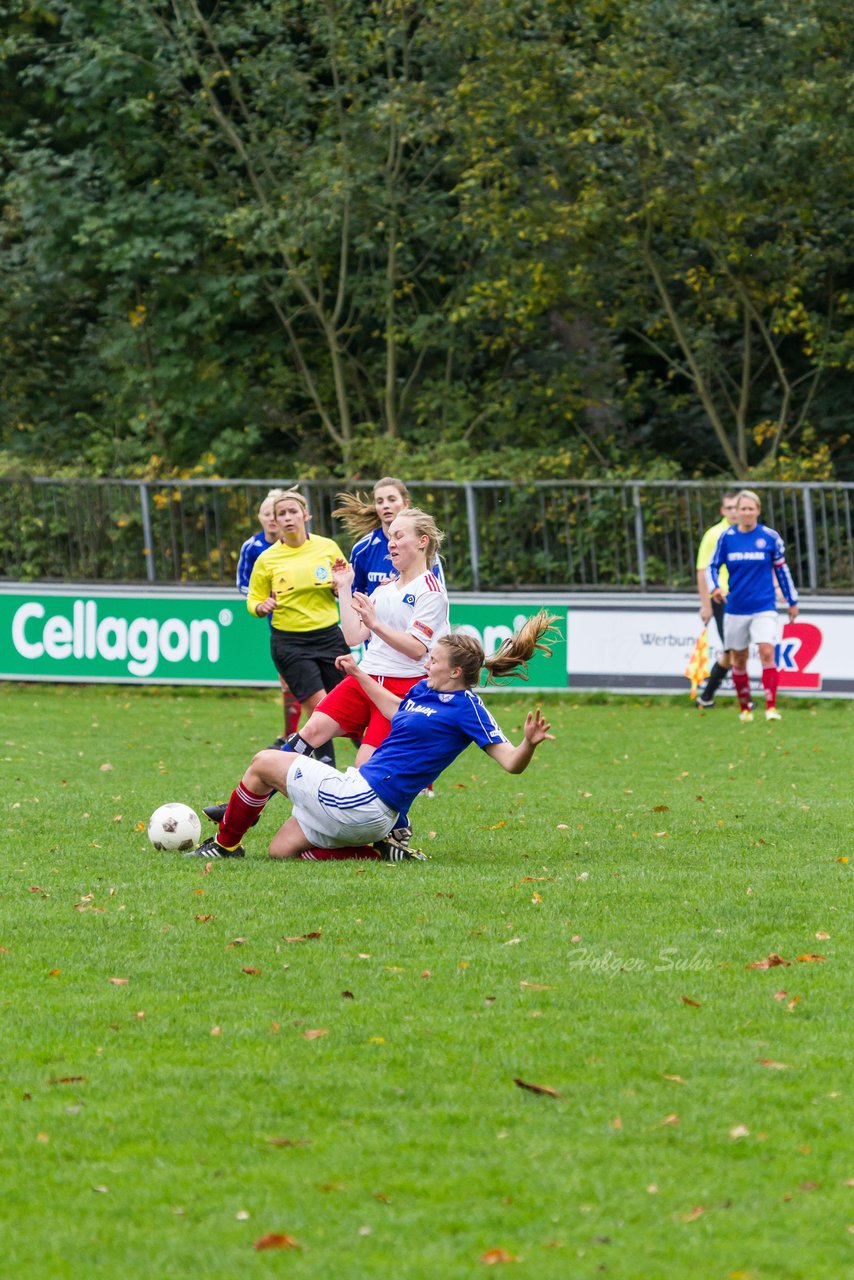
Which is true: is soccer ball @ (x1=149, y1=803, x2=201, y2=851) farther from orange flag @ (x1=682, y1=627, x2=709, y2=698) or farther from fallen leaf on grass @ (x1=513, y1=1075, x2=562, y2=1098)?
orange flag @ (x1=682, y1=627, x2=709, y2=698)

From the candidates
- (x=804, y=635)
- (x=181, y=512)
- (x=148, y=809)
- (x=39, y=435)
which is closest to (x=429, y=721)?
(x=148, y=809)

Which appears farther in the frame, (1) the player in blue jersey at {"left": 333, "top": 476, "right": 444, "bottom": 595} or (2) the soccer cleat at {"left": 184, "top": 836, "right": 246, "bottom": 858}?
(1) the player in blue jersey at {"left": 333, "top": 476, "right": 444, "bottom": 595}

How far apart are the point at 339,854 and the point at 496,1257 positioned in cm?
493

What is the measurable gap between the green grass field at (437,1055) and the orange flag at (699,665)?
894cm

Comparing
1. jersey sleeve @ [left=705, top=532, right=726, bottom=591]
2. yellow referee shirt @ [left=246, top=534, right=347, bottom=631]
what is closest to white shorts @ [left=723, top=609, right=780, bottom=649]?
jersey sleeve @ [left=705, top=532, right=726, bottom=591]

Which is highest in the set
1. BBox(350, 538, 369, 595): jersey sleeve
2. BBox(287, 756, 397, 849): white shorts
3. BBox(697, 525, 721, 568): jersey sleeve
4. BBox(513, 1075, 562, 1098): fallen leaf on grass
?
BBox(350, 538, 369, 595): jersey sleeve

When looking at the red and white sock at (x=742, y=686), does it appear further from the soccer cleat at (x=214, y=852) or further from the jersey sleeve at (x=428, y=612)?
the soccer cleat at (x=214, y=852)

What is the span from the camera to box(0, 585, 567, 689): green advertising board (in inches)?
781

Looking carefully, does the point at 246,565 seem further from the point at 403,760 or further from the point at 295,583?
the point at 403,760

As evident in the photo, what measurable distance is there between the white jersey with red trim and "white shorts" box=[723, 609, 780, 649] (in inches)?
298

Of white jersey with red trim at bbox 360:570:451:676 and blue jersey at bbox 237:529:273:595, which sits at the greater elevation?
blue jersey at bbox 237:529:273:595

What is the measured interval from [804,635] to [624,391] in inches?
297

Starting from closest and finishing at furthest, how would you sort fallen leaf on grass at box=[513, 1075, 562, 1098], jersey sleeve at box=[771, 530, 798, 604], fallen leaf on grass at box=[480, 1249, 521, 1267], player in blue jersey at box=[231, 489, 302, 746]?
1. fallen leaf on grass at box=[480, 1249, 521, 1267]
2. fallen leaf on grass at box=[513, 1075, 562, 1098]
3. player in blue jersey at box=[231, 489, 302, 746]
4. jersey sleeve at box=[771, 530, 798, 604]

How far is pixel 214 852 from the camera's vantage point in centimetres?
857
